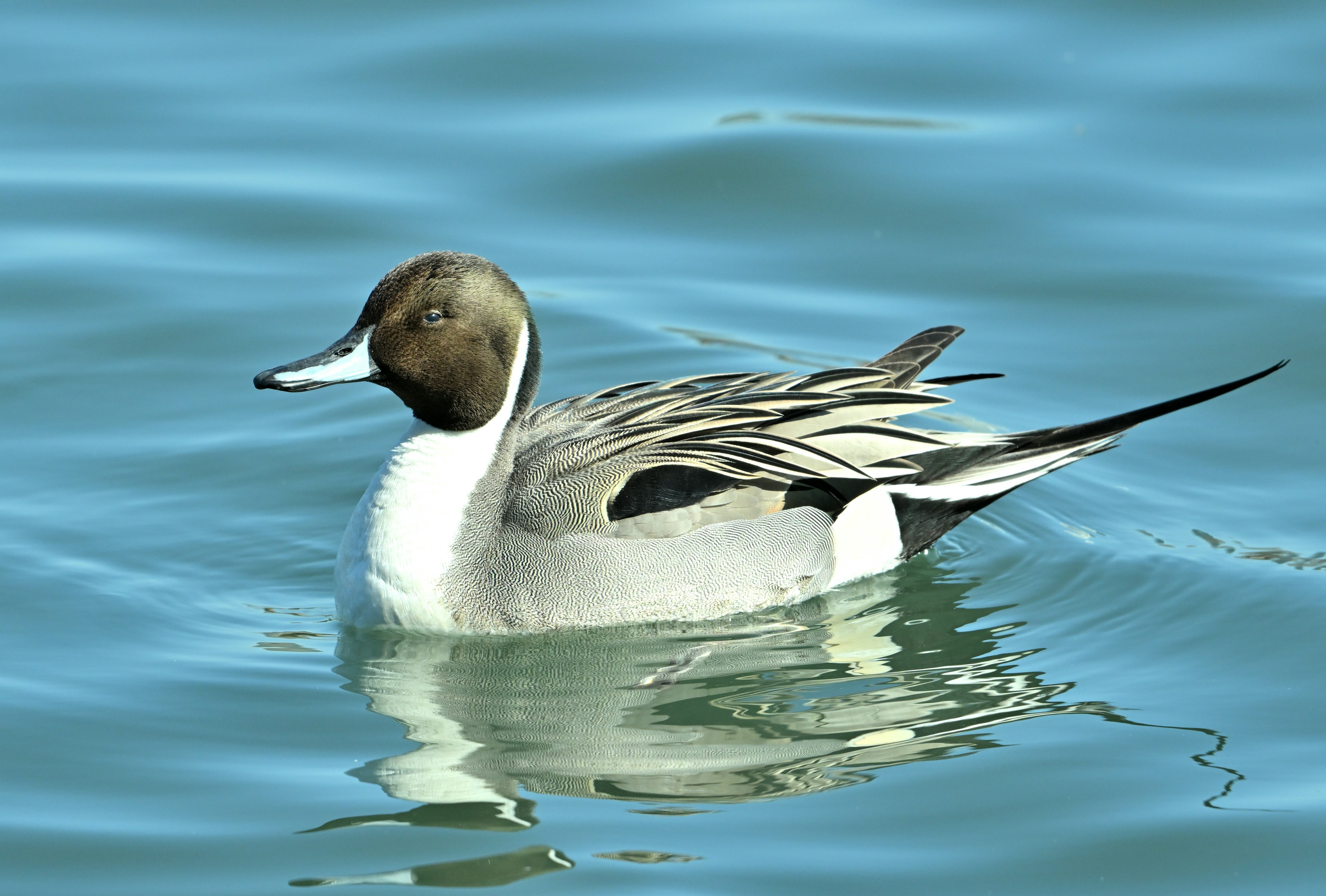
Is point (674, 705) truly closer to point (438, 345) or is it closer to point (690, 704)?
point (690, 704)

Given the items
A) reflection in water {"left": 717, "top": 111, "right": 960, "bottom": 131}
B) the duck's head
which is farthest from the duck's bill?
reflection in water {"left": 717, "top": 111, "right": 960, "bottom": 131}

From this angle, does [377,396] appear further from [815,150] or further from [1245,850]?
[1245,850]

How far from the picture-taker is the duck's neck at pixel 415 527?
20.4ft

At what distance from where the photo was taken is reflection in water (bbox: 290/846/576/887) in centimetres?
473

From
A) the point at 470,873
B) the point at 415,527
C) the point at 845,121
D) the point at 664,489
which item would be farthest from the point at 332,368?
the point at 845,121

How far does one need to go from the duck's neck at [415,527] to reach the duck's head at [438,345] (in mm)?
65

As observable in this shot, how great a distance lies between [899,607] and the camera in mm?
6820

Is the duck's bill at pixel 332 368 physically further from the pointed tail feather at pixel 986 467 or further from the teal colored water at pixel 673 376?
the pointed tail feather at pixel 986 467

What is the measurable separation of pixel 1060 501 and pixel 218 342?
408cm

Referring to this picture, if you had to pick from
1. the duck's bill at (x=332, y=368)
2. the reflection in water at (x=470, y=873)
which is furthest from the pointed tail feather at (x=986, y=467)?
the reflection in water at (x=470, y=873)

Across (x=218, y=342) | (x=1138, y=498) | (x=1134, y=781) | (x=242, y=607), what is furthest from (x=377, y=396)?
(x=1134, y=781)

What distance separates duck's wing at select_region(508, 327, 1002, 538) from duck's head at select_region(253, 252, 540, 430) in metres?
0.38

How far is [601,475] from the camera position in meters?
6.36

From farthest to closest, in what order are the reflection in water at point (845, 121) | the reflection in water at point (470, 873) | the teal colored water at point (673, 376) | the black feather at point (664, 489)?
the reflection in water at point (845, 121) → the black feather at point (664, 489) → the teal colored water at point (673, 376) → the reflection in water at point (470, 873)
